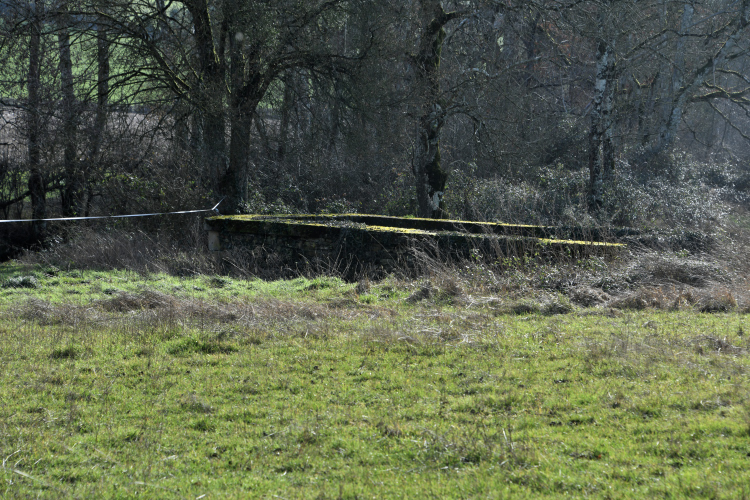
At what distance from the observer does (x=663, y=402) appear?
4.23 meters

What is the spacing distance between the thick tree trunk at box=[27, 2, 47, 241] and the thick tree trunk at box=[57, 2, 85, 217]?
42 cm

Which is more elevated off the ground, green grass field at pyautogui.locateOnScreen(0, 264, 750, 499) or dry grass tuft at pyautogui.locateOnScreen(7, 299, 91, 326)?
dry grass tuft at pyautogui.locateOnScreen(7, 299, 91, 326)

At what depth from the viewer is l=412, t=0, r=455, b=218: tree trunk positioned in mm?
13859

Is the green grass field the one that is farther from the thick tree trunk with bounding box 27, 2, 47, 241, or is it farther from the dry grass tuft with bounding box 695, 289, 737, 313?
the thick tree trunk with bounding box 27, 2, 47, 241

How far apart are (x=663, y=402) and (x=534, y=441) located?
115 centimetres

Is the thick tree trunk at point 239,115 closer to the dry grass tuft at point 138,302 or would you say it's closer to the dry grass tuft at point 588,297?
the dry grass tuft at point 138,302

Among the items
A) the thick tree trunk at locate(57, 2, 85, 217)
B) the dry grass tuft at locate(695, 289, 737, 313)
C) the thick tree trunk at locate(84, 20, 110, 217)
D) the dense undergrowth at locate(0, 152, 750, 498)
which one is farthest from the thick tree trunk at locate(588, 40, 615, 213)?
the thick tree trunk at locate(57, 2, 85, 217)

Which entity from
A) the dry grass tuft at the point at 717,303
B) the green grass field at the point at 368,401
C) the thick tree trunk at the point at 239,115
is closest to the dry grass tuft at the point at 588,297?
the green grass field at the point at 368,401

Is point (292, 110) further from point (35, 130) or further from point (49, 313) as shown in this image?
point (49, 313)

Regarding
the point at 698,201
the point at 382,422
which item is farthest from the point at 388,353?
the point at 698,201

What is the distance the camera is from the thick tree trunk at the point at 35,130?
39.3 feet

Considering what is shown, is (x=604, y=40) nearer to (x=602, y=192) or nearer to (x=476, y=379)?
(x=602, y=192)

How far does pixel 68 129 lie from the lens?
1296cm

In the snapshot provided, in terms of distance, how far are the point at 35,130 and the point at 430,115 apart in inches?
366
